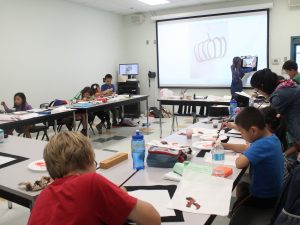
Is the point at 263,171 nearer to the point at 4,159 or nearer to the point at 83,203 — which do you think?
the point at 83,203

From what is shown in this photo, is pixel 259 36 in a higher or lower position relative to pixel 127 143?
higher

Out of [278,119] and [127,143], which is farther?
[127,143]

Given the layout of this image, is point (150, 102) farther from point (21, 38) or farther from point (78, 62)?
point (21, 38)

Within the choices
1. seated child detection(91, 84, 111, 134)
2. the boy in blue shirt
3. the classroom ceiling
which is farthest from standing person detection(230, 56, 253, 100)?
the boy in blue shirt

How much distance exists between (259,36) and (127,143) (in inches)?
165

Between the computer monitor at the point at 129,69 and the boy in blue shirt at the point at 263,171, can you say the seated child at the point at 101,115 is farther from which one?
the boy in blue shirt at the point at 263,171

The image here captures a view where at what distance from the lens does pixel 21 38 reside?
599cm

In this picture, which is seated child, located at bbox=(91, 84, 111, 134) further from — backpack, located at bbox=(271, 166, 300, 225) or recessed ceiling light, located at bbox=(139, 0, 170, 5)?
backpack, located at bbox=(271, 166, 300, 225)

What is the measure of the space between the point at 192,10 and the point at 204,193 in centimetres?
715

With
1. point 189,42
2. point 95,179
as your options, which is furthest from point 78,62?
point 95,179

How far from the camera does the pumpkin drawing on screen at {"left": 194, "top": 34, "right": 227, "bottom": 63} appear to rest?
7.70m

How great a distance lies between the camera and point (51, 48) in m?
6.64

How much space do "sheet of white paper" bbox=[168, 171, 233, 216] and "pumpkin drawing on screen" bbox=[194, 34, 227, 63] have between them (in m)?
6.44

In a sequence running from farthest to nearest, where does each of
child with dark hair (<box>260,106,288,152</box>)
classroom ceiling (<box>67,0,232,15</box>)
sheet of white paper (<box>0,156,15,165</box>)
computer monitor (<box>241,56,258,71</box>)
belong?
1. classroom ceiling (<box>67,0,232,15</box>)
2. computer monitor (<box>241,56,258,71</box>)
3. child with dark hair (<box>260,106,288,152</box>)
4. sheet of white paper (<box>0,156,15,165</box>)
